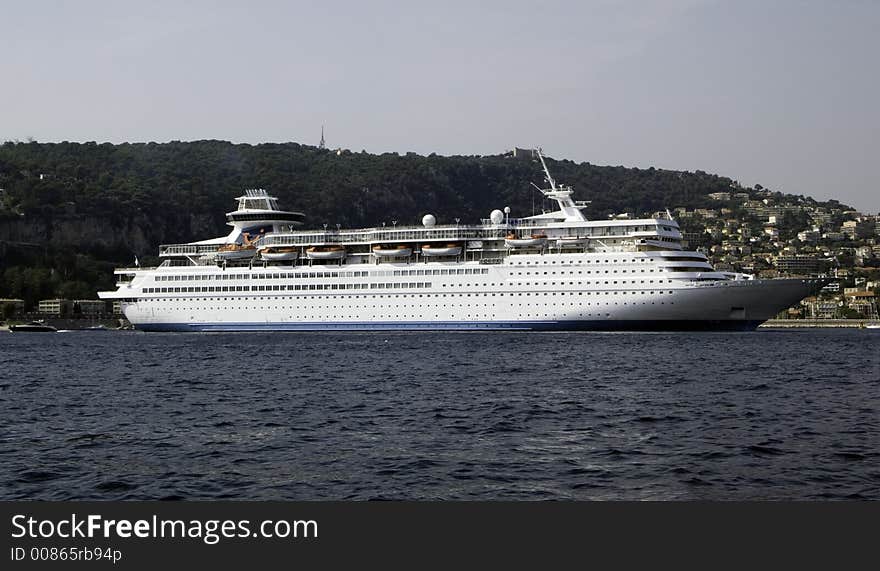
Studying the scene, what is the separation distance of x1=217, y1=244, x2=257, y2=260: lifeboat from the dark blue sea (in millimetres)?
36475

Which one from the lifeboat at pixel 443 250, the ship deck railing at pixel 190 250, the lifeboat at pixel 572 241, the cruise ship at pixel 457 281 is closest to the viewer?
the cruise ship at pixel 457 281

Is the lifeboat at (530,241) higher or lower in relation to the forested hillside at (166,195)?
lower

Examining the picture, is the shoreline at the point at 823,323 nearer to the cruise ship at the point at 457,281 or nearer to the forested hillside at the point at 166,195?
the forested hillside at the point at 166,195

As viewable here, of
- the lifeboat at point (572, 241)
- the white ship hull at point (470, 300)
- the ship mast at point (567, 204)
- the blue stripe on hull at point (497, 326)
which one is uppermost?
the ship mast at point (567, 204)

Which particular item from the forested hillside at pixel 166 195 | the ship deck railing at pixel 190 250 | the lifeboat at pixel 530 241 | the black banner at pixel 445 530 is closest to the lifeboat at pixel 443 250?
the lifeboat at pixel 530 241

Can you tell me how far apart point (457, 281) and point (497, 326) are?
449 centimetres

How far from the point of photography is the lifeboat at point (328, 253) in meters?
69.8

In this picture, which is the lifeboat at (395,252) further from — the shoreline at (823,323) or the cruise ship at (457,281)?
the shoreline at (823,323)

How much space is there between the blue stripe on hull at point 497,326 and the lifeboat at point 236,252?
5493 millimetres

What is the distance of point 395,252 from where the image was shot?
220 feet

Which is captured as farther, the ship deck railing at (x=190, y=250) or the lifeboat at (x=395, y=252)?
the ship deck railing at (x=190, y=250)

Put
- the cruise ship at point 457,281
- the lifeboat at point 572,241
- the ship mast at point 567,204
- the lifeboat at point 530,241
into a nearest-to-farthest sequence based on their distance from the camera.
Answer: the cruise ship at point 457,281
the lifeboat at point 572,241
the lifeboat at point 530,241
the ship mast at point 567,204

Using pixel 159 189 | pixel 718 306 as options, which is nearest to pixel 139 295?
pixel 718 306

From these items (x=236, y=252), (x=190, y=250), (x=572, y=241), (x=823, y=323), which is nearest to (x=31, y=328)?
(x=190, y=250)
